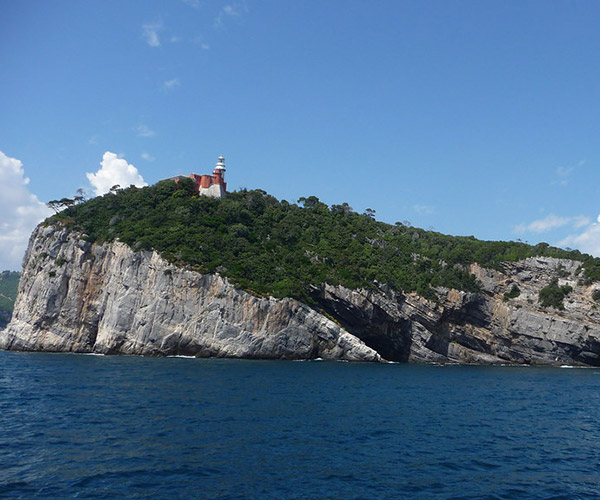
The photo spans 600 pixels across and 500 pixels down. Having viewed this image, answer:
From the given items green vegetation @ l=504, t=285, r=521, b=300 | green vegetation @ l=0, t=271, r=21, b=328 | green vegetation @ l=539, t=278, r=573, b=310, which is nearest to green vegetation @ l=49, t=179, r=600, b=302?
green vegetation @ l=504, t=285, r=521, b=300

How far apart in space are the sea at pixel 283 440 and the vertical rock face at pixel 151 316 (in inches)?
857

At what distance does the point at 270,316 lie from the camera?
203 ft

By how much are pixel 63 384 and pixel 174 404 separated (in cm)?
1153

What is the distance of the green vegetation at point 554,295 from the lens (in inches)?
2918

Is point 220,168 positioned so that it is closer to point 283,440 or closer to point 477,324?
point 477,324

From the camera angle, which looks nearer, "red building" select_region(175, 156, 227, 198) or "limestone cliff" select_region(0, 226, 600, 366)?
"limestone cliff" select_region(0, 226, 600, 366)

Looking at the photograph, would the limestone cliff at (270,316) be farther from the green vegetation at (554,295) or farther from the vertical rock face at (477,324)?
the green vegetation at (554,295)

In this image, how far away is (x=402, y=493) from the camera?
1568 centimetres

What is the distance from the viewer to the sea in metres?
15.8

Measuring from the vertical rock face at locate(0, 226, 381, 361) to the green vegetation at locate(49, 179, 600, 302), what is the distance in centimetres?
231

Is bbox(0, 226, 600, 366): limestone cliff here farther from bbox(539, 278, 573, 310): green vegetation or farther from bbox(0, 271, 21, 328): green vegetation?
bbox(0, 271, 21, 328): green vegetation

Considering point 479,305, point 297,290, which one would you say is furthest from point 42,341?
point 479,305

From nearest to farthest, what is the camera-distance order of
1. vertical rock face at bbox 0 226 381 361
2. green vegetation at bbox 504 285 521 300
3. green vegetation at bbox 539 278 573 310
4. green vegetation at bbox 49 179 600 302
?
1. vertical rock face at bbox 0 226 381 361
2. green vegetation at bbox 49 179 600 302
3. green vegetation at bbox 539 278 573 310
4. green vegetation at bbox 504 285 521 300

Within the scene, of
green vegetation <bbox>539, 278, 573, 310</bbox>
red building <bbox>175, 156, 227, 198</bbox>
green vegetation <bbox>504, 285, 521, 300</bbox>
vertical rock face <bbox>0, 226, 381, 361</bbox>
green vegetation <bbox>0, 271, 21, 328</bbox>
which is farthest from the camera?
green vegetation <bbox>0, 271, 21, 328</bbox>
